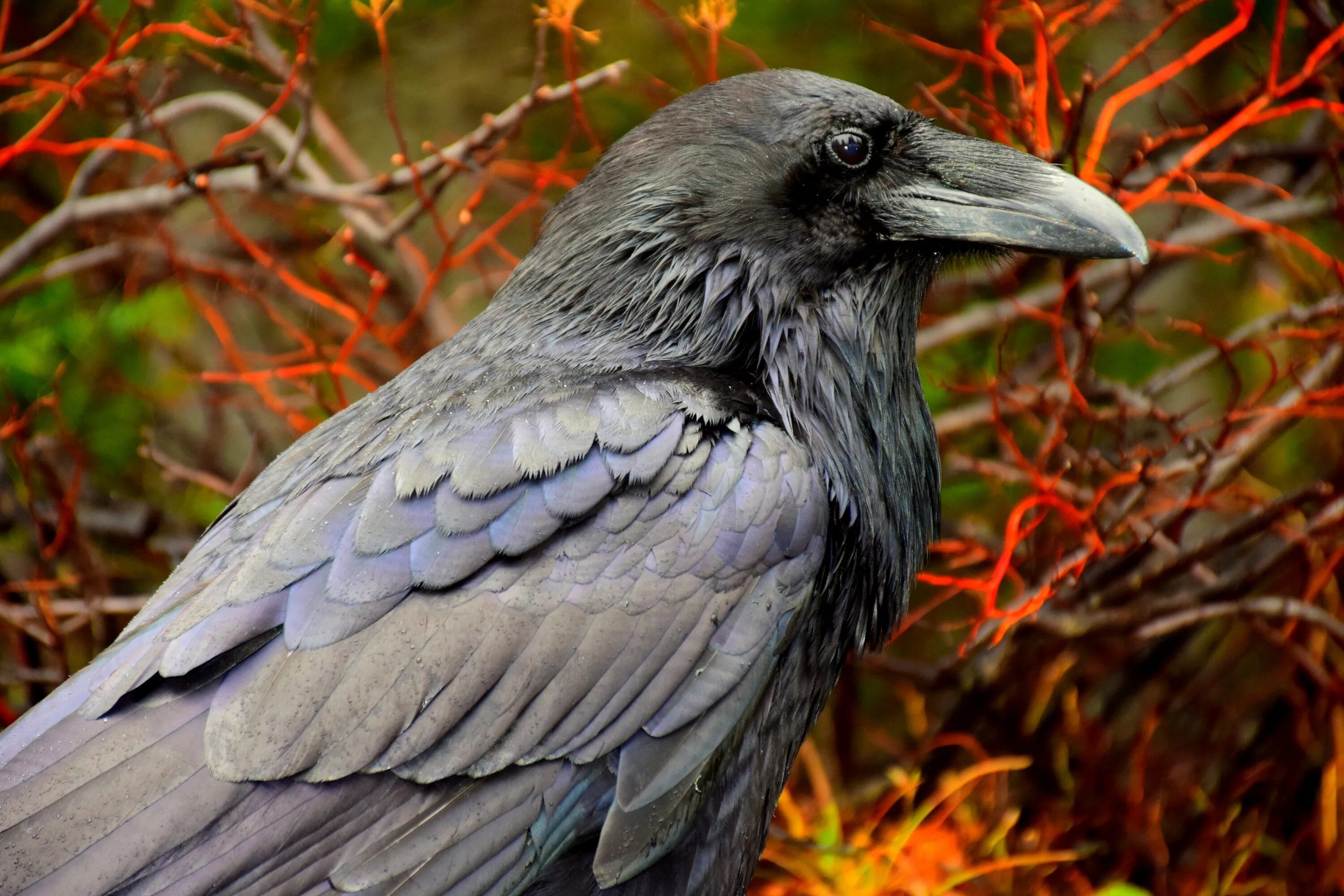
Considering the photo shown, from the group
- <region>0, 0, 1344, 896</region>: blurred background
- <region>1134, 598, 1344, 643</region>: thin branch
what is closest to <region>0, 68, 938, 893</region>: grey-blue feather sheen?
<region>0, 0, 1344, 896</region>: blurred background

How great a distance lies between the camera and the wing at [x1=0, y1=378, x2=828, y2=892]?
233 cm

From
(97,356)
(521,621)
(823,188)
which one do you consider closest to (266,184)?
(97,356)

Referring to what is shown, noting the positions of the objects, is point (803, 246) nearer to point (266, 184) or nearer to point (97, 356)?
point (266, 184)

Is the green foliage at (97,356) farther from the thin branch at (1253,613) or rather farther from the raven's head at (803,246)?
the thin branch at (1253,613)

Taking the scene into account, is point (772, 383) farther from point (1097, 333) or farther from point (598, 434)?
point (1097, 333)

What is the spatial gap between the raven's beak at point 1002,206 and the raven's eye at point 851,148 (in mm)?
107

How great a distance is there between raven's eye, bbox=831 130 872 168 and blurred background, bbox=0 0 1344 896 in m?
0.57

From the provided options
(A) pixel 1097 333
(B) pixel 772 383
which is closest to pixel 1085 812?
(A) pixel 1097 333

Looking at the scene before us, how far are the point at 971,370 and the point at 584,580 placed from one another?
7.66ft

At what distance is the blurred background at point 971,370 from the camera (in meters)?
3.53

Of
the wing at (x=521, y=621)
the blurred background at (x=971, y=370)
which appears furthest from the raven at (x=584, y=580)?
the blurred background at (x=971, y=370)

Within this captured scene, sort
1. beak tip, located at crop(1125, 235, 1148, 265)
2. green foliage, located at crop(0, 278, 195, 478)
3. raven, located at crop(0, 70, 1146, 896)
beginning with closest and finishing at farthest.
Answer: raven, located at crop(0, 70, 1146, 896), beak tip, located at crop(1125, 235, 1148, 265), green foliage, located at crop(0, 278, 195, 478)

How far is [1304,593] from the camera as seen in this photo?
3.92 metres

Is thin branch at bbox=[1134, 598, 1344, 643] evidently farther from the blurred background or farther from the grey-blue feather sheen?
the grey-blue feather sheen
